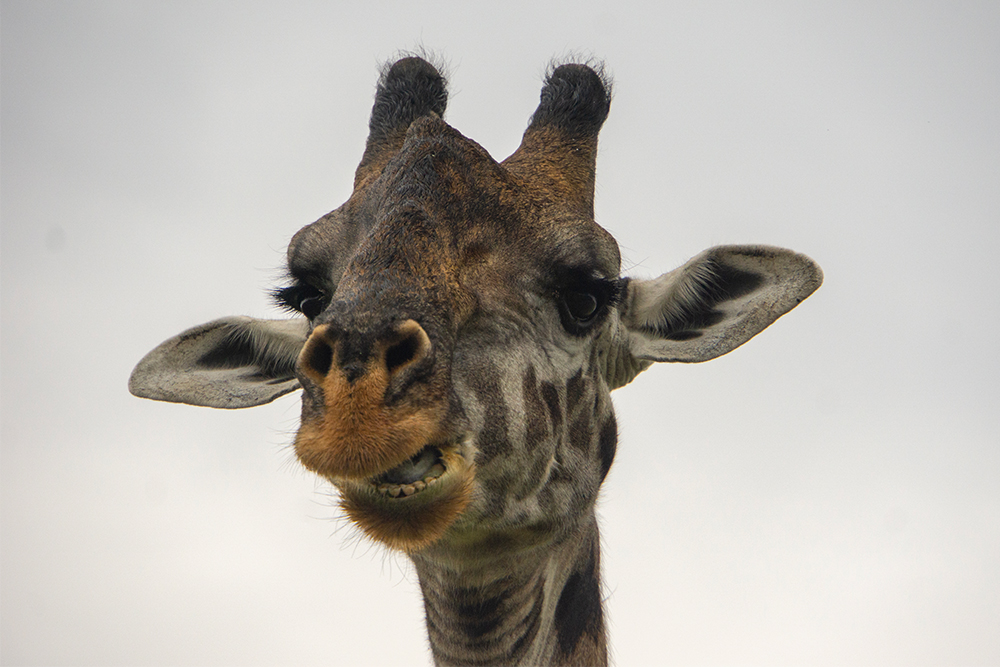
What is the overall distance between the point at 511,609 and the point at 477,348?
2.09 meters

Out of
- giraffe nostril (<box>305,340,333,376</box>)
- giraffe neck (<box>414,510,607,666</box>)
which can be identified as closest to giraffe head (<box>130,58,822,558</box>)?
giraffe nostril (<box>305,340,333,376</box>)

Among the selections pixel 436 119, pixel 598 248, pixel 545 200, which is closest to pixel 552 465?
pixel 598 248

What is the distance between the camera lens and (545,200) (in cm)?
609

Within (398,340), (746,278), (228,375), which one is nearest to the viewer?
(398,340)

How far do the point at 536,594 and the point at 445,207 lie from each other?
9.10ft

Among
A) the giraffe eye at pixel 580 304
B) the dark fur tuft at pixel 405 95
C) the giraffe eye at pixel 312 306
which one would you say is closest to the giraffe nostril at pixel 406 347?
the giraffe eye at pixel 580 304

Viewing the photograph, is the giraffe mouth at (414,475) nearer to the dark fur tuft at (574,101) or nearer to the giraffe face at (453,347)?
the giraffe face at (453,347)

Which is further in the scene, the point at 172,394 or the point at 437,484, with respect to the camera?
the point at 172,394

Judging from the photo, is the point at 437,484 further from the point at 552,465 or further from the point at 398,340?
the point at 552,465

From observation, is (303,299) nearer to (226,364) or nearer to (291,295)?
(291,295)

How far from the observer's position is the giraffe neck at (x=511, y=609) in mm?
5809

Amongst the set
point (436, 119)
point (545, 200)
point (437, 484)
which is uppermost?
point (436, 119)

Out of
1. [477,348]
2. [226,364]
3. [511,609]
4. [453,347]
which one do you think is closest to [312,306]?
[226,364]

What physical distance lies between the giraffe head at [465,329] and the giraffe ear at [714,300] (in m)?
0.01
